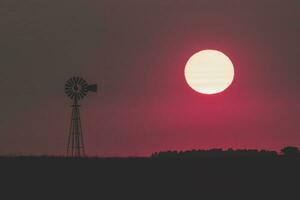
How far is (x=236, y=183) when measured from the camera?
54062mm

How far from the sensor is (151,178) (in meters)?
54.3

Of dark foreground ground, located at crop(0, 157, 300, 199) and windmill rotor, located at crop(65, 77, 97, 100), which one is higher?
windmill rotor, located at crop(65, 77, 97, 100)

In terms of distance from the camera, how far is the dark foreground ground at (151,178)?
165 ft

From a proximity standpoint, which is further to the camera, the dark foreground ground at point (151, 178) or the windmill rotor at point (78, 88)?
the windmill rotor at point (78, 88)

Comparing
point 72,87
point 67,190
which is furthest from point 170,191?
point 72,87

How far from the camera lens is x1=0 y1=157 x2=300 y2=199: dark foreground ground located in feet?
165

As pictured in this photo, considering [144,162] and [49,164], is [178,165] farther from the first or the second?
[49,164]

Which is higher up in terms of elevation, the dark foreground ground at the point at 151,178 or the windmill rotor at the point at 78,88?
the windmill rotor at the point at 78,88

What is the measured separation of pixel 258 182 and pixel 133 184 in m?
6.97

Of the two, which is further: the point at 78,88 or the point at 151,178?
the point at 78,88

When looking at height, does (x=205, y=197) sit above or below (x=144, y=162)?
below

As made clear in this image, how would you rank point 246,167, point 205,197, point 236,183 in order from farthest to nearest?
point 246,167 < point 236,183 < point 205,197

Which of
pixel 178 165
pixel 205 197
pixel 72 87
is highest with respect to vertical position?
pixel 72 87

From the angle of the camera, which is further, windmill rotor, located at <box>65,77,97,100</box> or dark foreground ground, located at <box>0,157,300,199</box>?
windmill rotor, located at <box>65,77,97,100</box>
